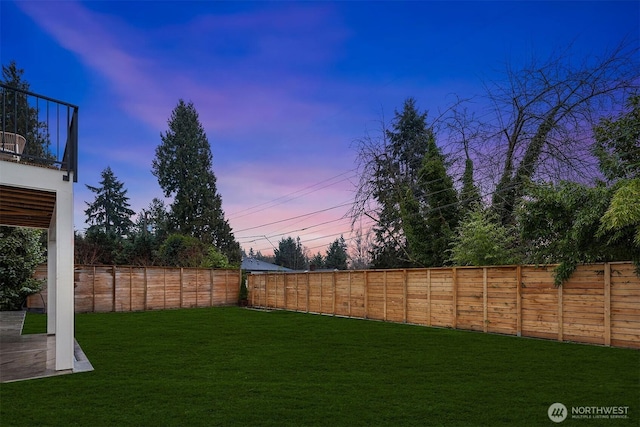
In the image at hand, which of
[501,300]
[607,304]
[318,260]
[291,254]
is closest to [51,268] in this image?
[501,300]

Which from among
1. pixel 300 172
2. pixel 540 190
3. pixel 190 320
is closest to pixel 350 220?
pixel 300 172

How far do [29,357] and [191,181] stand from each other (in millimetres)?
30719

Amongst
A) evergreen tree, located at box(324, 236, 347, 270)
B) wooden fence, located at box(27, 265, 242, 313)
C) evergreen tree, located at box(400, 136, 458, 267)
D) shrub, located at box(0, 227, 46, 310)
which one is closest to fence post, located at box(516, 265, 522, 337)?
evergreen tree, located at box(400, 136, 458, 267)

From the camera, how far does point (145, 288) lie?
18.1 metres

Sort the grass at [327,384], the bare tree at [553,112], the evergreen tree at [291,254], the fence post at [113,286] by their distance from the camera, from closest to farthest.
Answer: the grass at [327,384] → the bare tree at [553,112] → the fence post at [113,286] → the evergreen tree at [291,254]

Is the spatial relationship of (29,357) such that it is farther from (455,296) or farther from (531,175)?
(531,175)

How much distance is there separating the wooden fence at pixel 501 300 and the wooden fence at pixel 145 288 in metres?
5.83

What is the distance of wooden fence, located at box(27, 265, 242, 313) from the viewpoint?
16.7 metres

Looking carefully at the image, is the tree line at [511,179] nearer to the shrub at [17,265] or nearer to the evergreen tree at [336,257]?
the shrub at [17,265]

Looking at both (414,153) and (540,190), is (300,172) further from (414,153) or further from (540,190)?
(540,190)

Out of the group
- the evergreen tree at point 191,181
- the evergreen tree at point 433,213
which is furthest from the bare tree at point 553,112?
the evergreen tree at point 191,181

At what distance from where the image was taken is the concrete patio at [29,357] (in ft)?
18.9

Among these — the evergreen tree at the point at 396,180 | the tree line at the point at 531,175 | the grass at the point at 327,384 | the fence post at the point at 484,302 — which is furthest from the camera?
the evergreen tree at the point at 396,180

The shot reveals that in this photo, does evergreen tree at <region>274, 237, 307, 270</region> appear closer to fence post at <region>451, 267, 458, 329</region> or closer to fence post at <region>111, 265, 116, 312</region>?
fence post at <region>111, 265, 116, 312</region>
